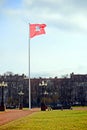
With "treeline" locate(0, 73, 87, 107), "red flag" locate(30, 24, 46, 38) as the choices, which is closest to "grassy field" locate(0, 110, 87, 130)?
"red flag" locate(30, 24, 46, 38)

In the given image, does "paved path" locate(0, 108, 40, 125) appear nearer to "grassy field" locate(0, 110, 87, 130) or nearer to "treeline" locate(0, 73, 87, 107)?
"grassy field" locate(0, 110, 87, 130)

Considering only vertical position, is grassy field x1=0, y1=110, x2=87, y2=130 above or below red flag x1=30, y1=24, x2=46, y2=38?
below

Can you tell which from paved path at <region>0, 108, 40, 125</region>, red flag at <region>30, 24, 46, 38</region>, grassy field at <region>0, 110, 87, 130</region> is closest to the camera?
grassy field at <region>0, 110, 87, 130</region>

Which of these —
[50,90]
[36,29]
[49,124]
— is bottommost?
[49,124]

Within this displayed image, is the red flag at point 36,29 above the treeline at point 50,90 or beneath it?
above

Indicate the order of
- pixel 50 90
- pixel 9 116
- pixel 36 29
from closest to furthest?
pixel 9 116 → pixel 36 29 → pixel 50 90

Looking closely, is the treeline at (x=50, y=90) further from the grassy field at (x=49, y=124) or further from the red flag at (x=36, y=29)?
the grassy field at (x=49, y=124)

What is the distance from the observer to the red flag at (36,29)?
51906 mm

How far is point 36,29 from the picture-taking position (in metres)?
53.3

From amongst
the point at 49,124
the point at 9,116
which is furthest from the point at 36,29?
the point at 49,124

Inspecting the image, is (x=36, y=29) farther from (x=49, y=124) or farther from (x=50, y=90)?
(x=50, y=90)

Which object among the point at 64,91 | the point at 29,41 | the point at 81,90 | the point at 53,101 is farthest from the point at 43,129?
the point at 81,90

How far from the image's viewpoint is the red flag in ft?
170

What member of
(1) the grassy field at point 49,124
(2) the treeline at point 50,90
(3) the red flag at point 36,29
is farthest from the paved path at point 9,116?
(2) the treeline at point 50,90
